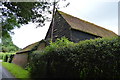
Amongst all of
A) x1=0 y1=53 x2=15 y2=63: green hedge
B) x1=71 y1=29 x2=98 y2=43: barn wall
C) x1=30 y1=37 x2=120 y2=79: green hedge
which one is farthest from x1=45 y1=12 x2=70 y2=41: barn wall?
x1=0 y1=53 x2=15 y2=63: green hedge

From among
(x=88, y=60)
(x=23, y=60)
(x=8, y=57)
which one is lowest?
(x=8, y=57)

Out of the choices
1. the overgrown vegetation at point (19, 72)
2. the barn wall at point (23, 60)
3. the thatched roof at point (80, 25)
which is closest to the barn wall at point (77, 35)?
the thatched roof at point (80, 25)

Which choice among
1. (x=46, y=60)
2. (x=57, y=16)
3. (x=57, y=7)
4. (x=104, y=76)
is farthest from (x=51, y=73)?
(x=57, y=16)

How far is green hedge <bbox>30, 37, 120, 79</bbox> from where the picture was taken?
3.88m

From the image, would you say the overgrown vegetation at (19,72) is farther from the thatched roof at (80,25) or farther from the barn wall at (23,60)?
the thatched roof at (80,25)

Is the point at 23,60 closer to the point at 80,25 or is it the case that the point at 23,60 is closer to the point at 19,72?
the point at 19,72

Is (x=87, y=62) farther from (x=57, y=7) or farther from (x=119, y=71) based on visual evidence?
(x=57, y=7)

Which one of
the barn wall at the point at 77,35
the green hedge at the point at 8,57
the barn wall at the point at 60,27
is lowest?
the green hedge at the point at 8,57

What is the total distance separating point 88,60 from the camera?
4.65 m

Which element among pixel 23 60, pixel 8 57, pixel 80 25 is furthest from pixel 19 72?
pixel 8 57

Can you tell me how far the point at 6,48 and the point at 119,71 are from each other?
52.1 meters

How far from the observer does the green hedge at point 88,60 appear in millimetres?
3879

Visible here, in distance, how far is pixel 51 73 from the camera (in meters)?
7.04

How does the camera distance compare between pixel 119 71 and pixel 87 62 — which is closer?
pixel 119 71
